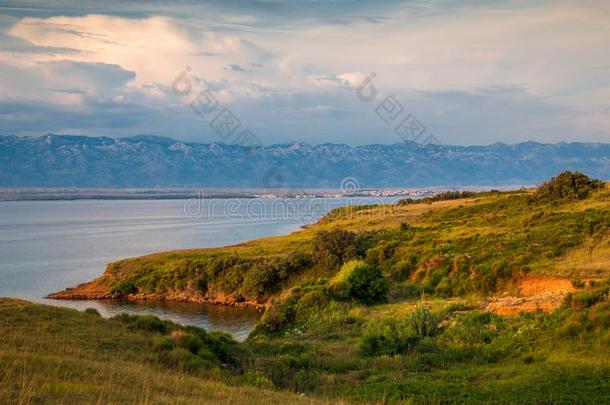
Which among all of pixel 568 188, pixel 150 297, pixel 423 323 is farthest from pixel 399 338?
pixel 150 297

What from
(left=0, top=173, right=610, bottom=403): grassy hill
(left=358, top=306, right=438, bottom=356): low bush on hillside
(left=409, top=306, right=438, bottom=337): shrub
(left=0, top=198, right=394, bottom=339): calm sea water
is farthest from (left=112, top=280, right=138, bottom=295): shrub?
(left=409, top=306, right=438, bottom=337): shrub

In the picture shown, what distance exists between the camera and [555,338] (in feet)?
63.4

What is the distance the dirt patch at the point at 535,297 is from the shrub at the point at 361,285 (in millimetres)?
7741

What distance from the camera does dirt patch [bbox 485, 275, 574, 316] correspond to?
24203 millimetres

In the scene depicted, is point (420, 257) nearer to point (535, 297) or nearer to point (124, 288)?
point (535, 297)

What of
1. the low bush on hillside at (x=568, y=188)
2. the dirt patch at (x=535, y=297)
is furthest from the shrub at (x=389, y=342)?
the low bush on hillside at (x=568, y=188)

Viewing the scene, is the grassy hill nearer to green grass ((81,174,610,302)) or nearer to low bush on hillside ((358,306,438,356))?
low bush on hillside ((358,306,438,356))

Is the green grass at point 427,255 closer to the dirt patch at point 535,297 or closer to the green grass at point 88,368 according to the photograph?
the dirt patch at point 535,297

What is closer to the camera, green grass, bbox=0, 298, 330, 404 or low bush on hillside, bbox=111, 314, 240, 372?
green grass, bbox=0, 298, 330, 404

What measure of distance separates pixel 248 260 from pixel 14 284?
28.2 m

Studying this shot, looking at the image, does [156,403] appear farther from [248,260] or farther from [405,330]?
[248,260]

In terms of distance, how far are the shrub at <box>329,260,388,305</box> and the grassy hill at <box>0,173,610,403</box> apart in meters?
0.09

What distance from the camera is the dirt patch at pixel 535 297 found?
24.2 m

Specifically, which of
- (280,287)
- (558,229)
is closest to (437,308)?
(558,229)
